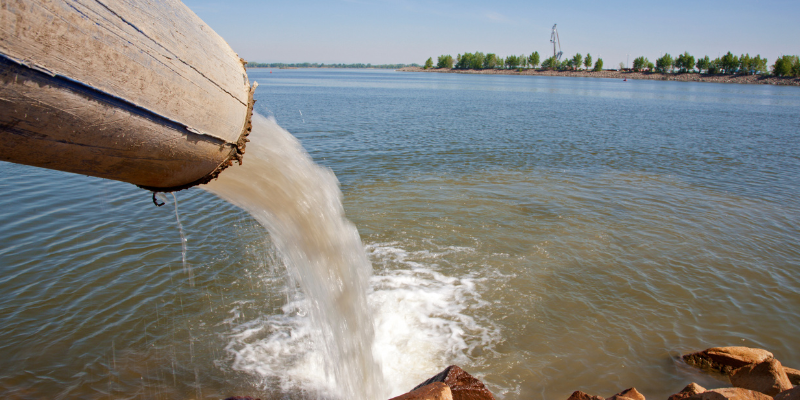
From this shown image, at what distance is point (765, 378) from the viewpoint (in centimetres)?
503

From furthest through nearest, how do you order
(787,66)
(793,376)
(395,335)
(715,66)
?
(715,66) < (787,66) < (395,335) < (793,376)

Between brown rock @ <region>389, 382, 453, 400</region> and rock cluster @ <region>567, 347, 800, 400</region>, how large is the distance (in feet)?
5.62

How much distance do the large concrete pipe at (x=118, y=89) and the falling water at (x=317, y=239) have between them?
1.38 m

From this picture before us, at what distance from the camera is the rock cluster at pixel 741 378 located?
432cm

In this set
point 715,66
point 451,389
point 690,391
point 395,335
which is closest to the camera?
point 451,389

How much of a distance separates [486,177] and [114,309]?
38.1ft

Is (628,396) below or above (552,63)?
below

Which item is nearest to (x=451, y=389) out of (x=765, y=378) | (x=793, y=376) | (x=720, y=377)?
(x=765, y=378)

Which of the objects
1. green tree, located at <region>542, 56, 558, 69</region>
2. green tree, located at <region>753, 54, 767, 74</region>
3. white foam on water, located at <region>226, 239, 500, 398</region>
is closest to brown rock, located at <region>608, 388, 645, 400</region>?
white foam on water, located at <region>226, 239, 500, 398</region>

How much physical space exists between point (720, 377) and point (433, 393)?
14.1ft

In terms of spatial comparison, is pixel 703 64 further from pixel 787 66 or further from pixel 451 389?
pixel 451 389

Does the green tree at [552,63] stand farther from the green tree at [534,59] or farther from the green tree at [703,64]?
the green tree at [703,64]

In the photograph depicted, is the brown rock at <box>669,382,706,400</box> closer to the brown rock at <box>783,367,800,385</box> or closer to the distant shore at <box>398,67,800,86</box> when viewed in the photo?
the brown rock at <box>783,367,800,385</box>

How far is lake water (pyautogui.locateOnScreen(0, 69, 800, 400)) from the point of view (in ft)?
18.9
